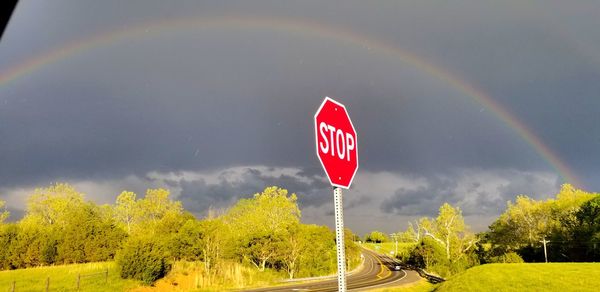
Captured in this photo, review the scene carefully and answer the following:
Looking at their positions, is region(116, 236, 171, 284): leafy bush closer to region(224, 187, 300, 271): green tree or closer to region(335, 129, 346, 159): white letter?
region(224, 187, 300, 271): green tree

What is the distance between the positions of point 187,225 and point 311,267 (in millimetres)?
24544

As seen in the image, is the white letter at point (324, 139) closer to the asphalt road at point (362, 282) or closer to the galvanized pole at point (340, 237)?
the galvanized pole at point (340, 237)

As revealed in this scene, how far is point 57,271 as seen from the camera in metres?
41.8

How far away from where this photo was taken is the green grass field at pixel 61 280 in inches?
1335

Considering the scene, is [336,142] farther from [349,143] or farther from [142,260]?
[142,260]

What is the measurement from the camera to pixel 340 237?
302 centimetres

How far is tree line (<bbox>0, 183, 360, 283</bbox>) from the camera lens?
131 ft

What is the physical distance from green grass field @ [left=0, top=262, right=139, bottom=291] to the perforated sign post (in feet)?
118

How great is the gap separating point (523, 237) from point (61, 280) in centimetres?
7841

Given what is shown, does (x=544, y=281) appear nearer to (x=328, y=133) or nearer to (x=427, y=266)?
(x=328, y=133)

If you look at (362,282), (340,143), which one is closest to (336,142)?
(340,143)

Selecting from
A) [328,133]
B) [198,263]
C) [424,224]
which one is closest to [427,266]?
[424,224]

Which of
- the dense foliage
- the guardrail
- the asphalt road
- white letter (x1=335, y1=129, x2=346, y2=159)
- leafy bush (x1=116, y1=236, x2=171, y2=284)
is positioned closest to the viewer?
white letter (x1=335, y1=129, x2=346, y2=159)

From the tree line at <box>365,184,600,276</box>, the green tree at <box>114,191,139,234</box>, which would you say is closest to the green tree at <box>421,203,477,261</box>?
the tree line at <box>365,184,600,276</box>
